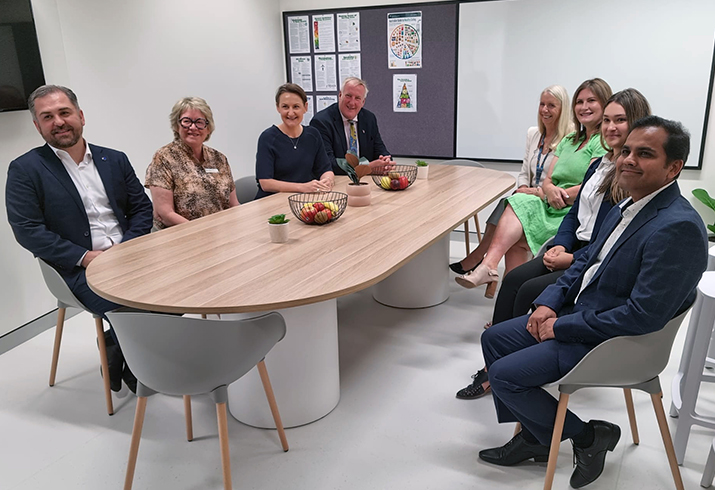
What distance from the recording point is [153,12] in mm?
4160

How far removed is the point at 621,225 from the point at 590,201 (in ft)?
2.24

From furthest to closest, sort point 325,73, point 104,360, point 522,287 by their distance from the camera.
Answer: point 325,73 → point 522,287 → point 104,360

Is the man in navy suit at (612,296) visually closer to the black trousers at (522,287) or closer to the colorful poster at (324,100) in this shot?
the black trousers at (522,287)

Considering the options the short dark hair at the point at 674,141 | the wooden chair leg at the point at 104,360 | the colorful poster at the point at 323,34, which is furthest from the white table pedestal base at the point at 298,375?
the colorful poster at the point at 323,34

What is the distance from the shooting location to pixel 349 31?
5352 millimetres

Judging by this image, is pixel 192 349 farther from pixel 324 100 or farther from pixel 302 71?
pixel 302 71

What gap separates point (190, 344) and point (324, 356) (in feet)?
2.72

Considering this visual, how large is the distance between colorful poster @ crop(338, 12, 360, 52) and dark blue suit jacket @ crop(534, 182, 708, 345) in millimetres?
3925

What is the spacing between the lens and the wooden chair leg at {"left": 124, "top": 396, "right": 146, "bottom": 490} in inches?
74.4

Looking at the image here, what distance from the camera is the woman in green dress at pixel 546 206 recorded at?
3168 millimetres

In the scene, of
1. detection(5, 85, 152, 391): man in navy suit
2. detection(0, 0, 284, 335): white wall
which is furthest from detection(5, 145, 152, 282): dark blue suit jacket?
detection(0, 0, 284, 335): white wall

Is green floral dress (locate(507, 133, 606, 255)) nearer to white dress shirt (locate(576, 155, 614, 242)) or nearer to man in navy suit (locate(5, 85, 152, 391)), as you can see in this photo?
white dress shirt (locate(576, 155, 614, 242))

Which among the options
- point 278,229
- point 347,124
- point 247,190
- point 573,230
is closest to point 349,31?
point 347,124

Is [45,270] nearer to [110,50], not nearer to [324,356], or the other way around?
[324,356]
